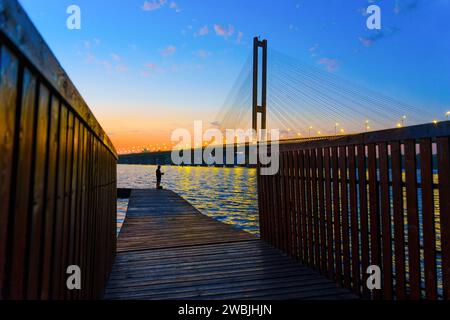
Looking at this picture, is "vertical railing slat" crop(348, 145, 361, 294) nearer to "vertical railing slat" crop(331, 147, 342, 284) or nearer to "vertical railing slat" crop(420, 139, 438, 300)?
"vertical railing slat" crop(331, 147, 342, 284)

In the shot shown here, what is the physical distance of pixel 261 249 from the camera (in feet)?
16.0

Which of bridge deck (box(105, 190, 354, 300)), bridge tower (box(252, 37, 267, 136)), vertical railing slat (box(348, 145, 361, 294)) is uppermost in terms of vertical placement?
bridge tower (box(252, 37, 267, 136))

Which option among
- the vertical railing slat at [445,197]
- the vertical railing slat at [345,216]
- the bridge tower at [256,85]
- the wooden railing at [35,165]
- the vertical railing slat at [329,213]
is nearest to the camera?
the wooden railing at [35,165]

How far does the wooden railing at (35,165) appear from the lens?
2.73 ft

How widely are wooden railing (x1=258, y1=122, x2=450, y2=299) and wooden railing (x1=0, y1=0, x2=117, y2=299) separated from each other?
2627 mm

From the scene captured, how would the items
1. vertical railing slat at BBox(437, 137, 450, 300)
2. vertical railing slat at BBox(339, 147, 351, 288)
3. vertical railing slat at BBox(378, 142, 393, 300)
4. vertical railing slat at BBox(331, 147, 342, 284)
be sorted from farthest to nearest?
vertical railing slat at BBox(331, 147, 342, 284), vertical railing slat at BBox(339, 147, 351, 288), vertical railing slat at BBox(378, 142, 393, 300), vertical railing slat at BBox(437, 137, 450, 300)

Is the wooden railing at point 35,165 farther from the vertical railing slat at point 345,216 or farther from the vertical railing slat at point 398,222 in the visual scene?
the vertical railing slat at point 345,216

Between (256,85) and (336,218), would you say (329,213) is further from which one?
(256,85)

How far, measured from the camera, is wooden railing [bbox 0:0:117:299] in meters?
0.83

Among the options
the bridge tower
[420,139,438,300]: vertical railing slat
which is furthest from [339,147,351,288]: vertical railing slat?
the bridge tower

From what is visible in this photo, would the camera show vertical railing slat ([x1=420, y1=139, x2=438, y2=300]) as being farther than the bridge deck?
No

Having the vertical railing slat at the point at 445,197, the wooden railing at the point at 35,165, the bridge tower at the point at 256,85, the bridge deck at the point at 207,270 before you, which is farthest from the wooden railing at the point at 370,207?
the bridge tower at the point at 256,85

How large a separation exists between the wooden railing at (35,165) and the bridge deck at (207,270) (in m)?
1.69
